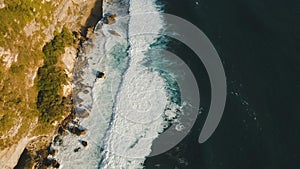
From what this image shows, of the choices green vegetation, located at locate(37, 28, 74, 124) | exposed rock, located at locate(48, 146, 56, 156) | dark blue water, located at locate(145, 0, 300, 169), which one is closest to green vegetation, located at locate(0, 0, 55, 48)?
green vegetation, located at locate(37, 28, 74, 124)

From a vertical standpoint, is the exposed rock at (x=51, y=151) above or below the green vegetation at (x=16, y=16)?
below

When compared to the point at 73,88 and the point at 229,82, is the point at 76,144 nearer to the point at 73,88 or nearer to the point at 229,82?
the point at 73,88

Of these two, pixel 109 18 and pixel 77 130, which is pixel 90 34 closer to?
pixel 109 18

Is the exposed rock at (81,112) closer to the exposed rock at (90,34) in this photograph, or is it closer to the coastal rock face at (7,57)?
the coastal rock face at (7,57)

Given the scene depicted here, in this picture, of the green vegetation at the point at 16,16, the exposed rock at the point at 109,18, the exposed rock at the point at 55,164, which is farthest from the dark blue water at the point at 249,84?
the green vegetation at the point at 16,16

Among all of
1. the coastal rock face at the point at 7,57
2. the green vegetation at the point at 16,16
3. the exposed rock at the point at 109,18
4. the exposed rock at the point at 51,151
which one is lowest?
the exposed rock at the point at 51,151

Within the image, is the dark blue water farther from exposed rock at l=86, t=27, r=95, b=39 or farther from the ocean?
exposed rock at l=86, t=27, r=95, b=39

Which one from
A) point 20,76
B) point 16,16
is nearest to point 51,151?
point 20,76
